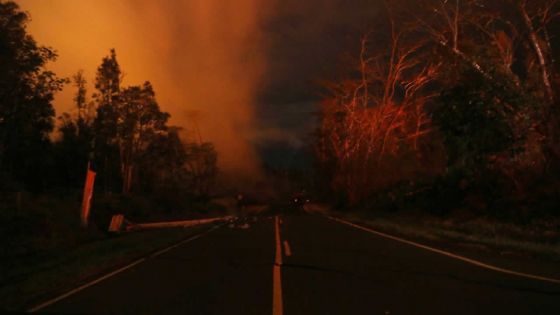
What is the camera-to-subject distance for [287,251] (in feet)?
46.4

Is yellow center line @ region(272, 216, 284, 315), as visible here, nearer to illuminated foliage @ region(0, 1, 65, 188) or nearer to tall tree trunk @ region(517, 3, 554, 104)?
tall tree trunk @ region(517, 3, 554, 104)

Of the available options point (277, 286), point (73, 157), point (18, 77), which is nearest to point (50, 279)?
point (277, 286)

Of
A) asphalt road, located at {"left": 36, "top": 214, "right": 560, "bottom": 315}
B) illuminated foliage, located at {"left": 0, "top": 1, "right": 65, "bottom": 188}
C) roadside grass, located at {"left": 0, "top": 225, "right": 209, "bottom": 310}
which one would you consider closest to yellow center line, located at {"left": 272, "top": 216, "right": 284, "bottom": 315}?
asphalt road, located at {"left": 36, "top": 214, "right": 560, "bottom": 315}

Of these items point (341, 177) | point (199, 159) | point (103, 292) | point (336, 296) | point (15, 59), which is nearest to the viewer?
point (336, 296)

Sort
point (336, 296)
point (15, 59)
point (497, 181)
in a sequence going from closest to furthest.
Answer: point (336, 296) < point (497, 181) < point (15, 59)

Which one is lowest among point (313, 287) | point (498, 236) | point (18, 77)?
point (313, 287)

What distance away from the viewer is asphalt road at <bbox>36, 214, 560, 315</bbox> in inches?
277

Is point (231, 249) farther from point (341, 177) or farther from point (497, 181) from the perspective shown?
point (341, 177)

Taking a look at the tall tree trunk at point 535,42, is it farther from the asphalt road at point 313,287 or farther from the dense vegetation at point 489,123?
the asphalt road at point 313,287

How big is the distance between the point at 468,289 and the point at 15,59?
2753 centimetres

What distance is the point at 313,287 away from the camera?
860 centimetres

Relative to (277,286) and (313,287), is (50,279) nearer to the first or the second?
(277,286)

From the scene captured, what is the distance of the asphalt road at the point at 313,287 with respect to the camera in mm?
7043

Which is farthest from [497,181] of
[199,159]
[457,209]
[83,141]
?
[199,159]
